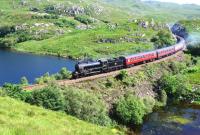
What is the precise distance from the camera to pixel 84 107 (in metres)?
67.2

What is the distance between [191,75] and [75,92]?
6540 cm

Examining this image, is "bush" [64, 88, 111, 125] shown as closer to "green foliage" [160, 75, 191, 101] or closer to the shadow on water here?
the shadow on water

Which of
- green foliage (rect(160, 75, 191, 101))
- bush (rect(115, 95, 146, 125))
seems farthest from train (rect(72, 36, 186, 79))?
bush (rect(115, 95, 146, 125))

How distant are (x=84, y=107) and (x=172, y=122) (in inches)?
977

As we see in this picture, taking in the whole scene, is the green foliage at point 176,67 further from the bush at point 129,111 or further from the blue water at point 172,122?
the bush at point 129,111

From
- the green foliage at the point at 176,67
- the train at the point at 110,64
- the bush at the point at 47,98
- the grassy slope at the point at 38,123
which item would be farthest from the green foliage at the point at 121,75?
the grassy slope at the point at 38,123

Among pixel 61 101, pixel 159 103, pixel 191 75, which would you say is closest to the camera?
pixel 61 101

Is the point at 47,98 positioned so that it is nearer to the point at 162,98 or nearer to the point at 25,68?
the point at 162,98

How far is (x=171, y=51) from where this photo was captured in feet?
460

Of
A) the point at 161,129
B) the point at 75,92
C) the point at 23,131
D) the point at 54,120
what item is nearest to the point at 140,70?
the point at 161,129

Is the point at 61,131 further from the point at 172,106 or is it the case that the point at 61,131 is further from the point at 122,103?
the point at 172,106

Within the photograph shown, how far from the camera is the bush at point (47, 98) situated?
61.9m

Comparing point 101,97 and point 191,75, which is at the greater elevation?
point 101,97

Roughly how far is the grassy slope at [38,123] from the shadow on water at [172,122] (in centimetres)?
4630
